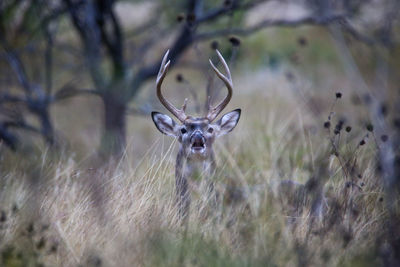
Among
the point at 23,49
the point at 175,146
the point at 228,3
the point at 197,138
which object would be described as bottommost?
the point at 175,146

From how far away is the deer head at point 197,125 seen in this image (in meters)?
5.94

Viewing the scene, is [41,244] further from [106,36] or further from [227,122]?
[106,36]

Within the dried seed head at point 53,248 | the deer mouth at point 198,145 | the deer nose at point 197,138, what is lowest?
the dried seed head at point 53,248

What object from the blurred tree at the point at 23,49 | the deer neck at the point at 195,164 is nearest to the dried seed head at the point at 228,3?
the deer neck at the point at 195,164

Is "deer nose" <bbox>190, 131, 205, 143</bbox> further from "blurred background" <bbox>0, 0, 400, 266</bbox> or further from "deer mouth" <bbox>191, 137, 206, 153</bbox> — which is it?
"blurred background" <bbox>0, 0, 400, 266</bbox>

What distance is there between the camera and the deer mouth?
233 inches

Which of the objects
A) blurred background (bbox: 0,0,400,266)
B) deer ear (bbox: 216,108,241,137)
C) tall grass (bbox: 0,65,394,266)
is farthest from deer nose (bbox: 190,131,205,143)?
deer ear (bbox: 216,108,241,137)

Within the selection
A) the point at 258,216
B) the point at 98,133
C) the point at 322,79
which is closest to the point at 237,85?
the point at 322,79

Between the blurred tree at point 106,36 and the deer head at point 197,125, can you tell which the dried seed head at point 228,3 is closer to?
the blurred tree at point 106,36

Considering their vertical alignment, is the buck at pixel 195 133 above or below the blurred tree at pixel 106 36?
below

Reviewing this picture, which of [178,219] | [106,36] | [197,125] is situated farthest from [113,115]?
[178,219]

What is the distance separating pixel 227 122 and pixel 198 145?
2.67ft

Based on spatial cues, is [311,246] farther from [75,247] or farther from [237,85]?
[237,85]

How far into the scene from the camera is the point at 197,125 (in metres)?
6.18
